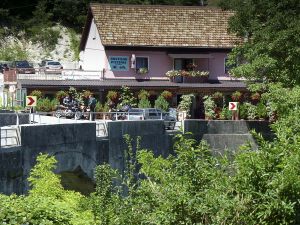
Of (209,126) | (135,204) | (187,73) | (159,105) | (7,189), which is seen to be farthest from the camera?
(187,73)

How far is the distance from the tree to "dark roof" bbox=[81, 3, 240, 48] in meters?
12.0

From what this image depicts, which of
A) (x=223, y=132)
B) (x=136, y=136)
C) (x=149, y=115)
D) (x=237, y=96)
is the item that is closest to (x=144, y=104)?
(x=149, y=115)

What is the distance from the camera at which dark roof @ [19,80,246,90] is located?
44.1m

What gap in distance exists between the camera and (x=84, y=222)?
574 inches

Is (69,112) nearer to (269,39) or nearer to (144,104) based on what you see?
(144,104)

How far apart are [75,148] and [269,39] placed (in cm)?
1251

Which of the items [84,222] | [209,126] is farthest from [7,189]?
[209,126]

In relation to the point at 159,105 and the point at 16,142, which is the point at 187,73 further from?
the point at 16,142

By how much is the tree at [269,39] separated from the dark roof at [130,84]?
36.3ft

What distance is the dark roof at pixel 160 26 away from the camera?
157ft

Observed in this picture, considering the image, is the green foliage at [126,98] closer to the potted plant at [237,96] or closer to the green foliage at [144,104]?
the green foliage at [144,104]

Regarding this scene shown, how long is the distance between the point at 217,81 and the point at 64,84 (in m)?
10.5

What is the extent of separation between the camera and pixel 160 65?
160ft

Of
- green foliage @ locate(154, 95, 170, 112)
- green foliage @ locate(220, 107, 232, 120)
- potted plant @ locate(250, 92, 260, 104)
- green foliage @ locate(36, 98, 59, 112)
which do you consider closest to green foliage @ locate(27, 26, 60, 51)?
green foliage @ locate(154, 95, 170, 112)
